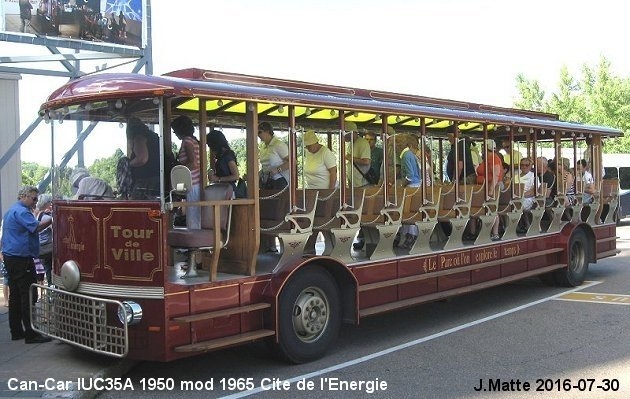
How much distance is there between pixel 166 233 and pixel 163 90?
114 centimetres

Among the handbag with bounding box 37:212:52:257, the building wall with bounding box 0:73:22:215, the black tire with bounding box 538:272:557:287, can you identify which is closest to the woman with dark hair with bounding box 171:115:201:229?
the handbag with bounding box 37:212:52:257

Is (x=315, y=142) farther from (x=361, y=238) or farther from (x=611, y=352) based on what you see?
(x=611, y=352)

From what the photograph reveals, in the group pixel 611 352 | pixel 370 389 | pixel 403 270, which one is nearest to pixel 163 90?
pixel 370 389

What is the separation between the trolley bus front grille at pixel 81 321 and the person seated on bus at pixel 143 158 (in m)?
0.95

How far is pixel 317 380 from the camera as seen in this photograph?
571cm

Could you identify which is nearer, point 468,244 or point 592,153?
point 468,244

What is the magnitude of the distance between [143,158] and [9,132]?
10.3 metres

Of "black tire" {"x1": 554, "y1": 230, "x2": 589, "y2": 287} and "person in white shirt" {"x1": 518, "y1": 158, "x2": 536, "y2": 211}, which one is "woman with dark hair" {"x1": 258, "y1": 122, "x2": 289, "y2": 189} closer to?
"person in white shirt" {"x1": 518, "y1": 158, "x2": 536, "y2": 211}

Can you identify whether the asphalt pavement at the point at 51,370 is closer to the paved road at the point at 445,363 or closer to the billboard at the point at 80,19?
the paved road at the point at 445,363

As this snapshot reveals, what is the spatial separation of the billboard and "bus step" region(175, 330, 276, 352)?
9.90 m

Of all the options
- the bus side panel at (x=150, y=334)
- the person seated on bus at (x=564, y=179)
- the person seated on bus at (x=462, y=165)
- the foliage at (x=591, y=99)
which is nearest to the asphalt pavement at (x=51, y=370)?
the bus side panel at (x=150, y=334)

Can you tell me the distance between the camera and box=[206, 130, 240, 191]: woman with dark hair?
21.1ft

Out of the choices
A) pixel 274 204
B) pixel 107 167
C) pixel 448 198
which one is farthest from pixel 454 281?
pixel 107 167

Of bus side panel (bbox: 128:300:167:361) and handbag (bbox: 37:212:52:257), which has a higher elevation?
handbag (bbox: 37:212:52:257)
